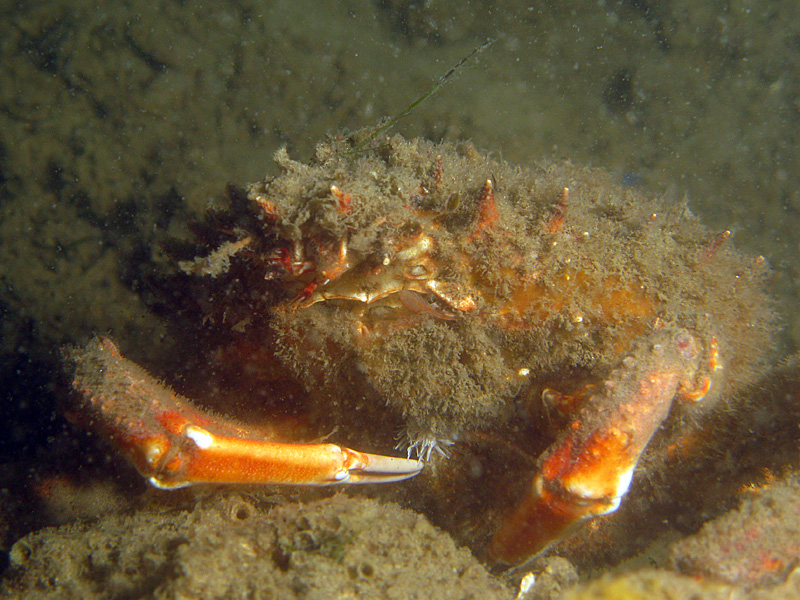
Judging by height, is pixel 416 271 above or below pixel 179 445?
above

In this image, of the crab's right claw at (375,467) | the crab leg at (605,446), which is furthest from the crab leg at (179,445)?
the crab leg at (605,446)

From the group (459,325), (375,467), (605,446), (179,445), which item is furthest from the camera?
(375,467)

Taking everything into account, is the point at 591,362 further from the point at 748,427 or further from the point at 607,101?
the point at 607,101

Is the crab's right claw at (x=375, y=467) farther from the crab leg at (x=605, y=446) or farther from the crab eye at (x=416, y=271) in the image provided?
the crab eye at (x=416, y=271)

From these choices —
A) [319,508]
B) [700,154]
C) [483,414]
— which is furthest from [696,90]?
[319,508]

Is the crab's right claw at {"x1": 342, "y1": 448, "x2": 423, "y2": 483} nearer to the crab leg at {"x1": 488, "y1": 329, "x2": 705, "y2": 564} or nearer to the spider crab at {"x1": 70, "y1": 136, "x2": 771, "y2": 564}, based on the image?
the spider crab at {"x1": 70, "y1": 136, "x2": 771, "y2": 564}

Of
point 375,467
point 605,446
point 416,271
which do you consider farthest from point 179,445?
point 605,446

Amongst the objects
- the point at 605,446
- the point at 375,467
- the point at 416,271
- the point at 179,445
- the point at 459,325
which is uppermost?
the point at 416,271

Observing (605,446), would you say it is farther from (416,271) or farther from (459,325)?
(416,271)

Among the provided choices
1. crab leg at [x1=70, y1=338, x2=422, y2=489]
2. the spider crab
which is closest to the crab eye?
the spider crab
